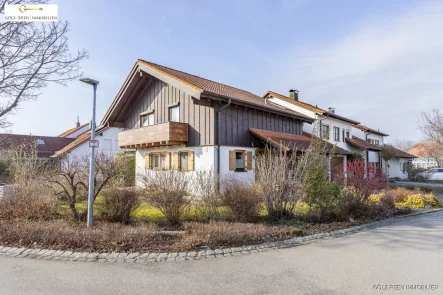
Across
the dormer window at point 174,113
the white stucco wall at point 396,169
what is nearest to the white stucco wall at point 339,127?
the white stucco wall at point 396,169

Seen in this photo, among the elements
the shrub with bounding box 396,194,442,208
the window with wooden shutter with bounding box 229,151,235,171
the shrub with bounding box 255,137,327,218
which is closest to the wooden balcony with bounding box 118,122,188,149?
the window with wooden shutter with bounding box 229,151,235,171

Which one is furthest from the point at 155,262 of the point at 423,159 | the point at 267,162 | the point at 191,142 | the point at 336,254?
the point at 423,159

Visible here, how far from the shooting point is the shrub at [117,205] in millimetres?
7906

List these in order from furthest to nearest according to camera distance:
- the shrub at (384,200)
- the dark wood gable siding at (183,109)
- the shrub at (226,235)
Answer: the dark wood gable siding at (183,109) < the shrub at (384,200) < the shrub at (226,235)

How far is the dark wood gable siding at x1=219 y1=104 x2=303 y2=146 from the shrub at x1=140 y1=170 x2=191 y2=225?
20.2 feet

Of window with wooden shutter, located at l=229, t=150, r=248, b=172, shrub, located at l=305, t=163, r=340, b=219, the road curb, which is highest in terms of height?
window with wooden shutter, located at l=229, t=150, r=248, b=172

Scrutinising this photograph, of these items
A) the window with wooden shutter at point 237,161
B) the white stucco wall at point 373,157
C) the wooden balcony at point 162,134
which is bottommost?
the window with wooden shutter at point 237,161

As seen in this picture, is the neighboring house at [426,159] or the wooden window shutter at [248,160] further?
the neighboring house at [426,159]

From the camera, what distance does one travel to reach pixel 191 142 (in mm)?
14656

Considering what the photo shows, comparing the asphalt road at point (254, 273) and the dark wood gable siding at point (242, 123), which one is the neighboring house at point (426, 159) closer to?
the dark wood gable siding at point (242, 123)

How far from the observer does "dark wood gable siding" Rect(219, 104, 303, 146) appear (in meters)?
14.1

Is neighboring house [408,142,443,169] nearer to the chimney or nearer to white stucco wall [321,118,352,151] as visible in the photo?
white stucco wall [321,118,352,151]

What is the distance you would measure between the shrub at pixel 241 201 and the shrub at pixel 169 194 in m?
1.14

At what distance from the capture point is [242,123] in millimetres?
15055
